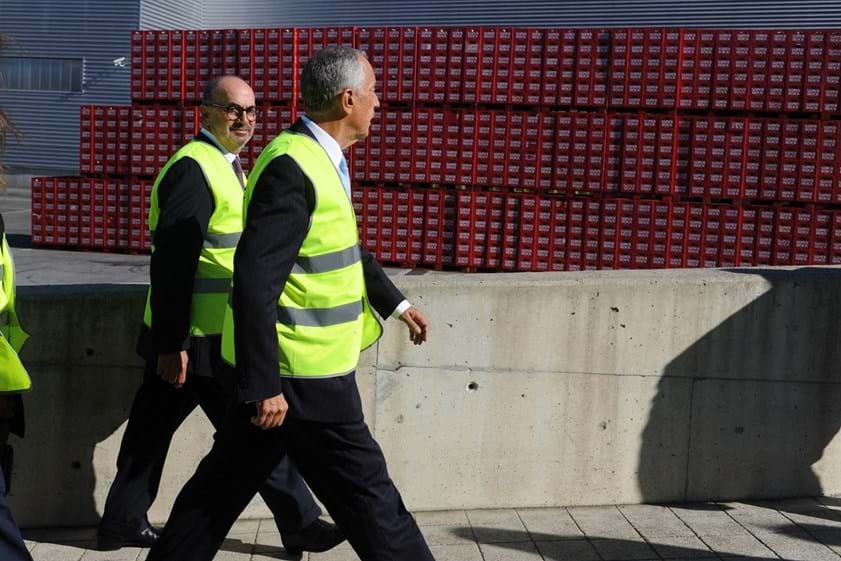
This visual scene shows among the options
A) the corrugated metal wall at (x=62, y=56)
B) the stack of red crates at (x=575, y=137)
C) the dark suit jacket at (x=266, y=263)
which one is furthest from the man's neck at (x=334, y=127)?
the corrugated metal wall at (x=62, y=56)

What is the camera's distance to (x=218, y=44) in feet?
52.5

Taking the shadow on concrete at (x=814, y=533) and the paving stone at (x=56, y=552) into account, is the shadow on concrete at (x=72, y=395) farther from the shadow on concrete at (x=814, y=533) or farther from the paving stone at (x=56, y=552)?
the shadow on concrete at (x=814, y=533)

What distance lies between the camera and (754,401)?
4.83 meters

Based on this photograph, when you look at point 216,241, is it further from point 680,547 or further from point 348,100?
point 680,547

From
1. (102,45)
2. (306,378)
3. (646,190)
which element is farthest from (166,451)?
(102,45)

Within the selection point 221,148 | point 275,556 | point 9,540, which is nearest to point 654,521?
point 275,556

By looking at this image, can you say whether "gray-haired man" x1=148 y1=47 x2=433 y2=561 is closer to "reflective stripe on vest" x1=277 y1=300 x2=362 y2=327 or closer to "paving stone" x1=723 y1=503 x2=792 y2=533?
"reflective stripe on vest" x1=277 y1=300 x2=362 y2=327

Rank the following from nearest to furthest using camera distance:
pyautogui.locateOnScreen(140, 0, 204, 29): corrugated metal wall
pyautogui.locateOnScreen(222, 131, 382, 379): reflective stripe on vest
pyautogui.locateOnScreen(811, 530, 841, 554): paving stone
A: pyautogui.locateOnScreen(222, 131, 382, 379): reflective stripe on vest → pyautogui.locateOnScreen(811, 530, 841, 554): paving stone → pyautogui.locateOnScreen(140, 0, 204, 29): corrugated metal wall

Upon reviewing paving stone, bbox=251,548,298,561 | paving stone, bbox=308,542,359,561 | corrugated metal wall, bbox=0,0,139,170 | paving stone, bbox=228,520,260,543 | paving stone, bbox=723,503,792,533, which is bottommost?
paving stone, bbox=228,520,260,543

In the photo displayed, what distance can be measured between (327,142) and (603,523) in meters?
2.42

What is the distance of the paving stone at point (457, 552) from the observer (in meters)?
4.14

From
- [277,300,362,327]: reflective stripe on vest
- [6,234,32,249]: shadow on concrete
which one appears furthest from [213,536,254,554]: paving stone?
[6,234,32,249]: shadow on concrete

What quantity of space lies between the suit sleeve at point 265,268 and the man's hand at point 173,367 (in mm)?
1076

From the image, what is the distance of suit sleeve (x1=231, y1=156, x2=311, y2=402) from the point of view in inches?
108
